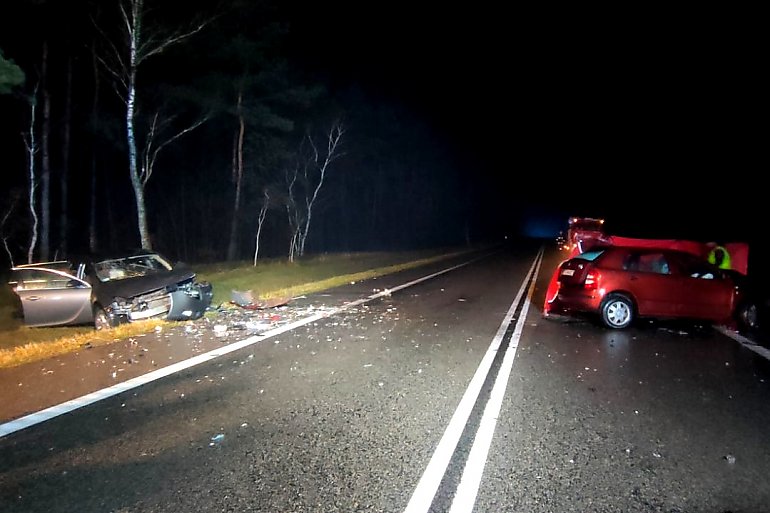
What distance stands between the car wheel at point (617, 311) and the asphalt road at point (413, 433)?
140 centimetres

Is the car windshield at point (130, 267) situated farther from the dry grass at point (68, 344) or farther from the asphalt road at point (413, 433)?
the asphalt road at point (413, 433)

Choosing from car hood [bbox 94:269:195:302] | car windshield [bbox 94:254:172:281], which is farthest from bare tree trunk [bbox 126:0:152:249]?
car hood [bbox 94:269:195:302]

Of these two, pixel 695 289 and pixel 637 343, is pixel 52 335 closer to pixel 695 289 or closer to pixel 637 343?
pixel 637 343

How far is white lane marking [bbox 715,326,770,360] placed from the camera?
9.21m

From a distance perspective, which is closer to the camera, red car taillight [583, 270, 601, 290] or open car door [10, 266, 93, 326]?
open car door [10, 266, 93, 326]

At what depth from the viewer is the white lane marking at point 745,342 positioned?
9211mm

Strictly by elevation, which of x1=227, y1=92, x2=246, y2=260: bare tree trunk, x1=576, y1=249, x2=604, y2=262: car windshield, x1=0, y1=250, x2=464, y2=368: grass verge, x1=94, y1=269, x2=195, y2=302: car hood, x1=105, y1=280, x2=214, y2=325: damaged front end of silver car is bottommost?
x1=0, y1=250, x2=464, y2=368: grass verge

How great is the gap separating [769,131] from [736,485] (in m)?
50.7

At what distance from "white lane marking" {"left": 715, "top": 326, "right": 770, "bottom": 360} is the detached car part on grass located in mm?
10150

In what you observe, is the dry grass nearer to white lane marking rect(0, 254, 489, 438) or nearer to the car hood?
the car hood

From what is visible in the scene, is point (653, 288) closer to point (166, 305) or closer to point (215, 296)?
point (166, 305)

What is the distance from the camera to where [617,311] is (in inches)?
443

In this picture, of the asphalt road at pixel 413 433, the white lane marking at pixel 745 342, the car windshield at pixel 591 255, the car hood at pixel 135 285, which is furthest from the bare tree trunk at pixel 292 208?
the white lane marking at pixel 745 342

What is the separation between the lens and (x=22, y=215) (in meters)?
25.6
